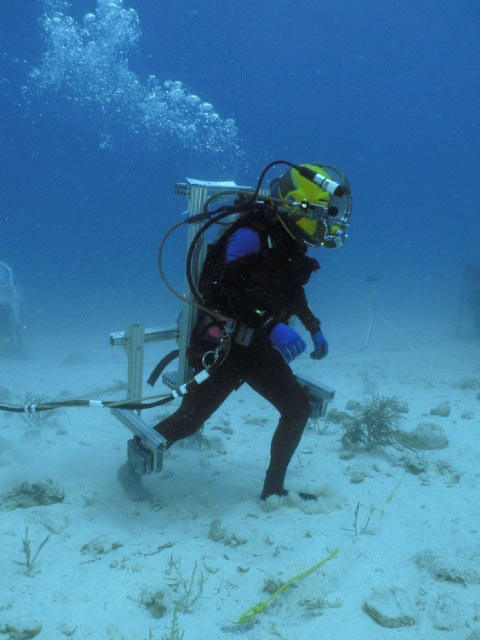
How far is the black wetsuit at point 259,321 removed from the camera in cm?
301

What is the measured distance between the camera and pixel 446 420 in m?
5.28

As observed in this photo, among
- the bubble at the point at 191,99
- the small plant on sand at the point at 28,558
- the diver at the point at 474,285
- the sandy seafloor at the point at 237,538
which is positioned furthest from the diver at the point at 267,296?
the bubble at the point at 191,99

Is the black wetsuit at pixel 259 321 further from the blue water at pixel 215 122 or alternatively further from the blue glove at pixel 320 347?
the blue water at pixel 215 122

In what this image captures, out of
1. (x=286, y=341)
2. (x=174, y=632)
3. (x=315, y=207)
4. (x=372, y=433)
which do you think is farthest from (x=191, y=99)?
(x=174, y=632)

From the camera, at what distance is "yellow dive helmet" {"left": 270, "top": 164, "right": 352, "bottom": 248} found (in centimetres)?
307

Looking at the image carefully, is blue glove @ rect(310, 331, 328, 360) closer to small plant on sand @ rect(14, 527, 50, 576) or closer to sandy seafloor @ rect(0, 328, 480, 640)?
sandy seafloor @ rect(0, 328, 480, 640)

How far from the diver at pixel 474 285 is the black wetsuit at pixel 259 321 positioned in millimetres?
11085

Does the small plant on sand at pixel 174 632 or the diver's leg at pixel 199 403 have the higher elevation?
the diver's leg at pixel 199 403

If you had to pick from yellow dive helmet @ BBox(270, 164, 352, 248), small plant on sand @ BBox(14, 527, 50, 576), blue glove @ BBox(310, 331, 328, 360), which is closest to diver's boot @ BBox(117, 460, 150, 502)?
small plant on sand @ BBox(14, 527, 50, 576)

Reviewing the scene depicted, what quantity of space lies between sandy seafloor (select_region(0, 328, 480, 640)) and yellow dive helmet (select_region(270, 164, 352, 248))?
78.6 inches

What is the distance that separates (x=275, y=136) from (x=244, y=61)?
17506 mm

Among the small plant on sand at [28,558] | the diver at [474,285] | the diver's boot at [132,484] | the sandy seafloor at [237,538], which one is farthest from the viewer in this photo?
the diver at [474,285]

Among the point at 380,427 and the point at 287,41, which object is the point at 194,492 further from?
the point at 287,41

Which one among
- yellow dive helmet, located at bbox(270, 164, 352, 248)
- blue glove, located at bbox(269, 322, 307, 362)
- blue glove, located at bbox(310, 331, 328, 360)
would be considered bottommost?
blue glove, located at bbox(310, 331, 328, 360)
